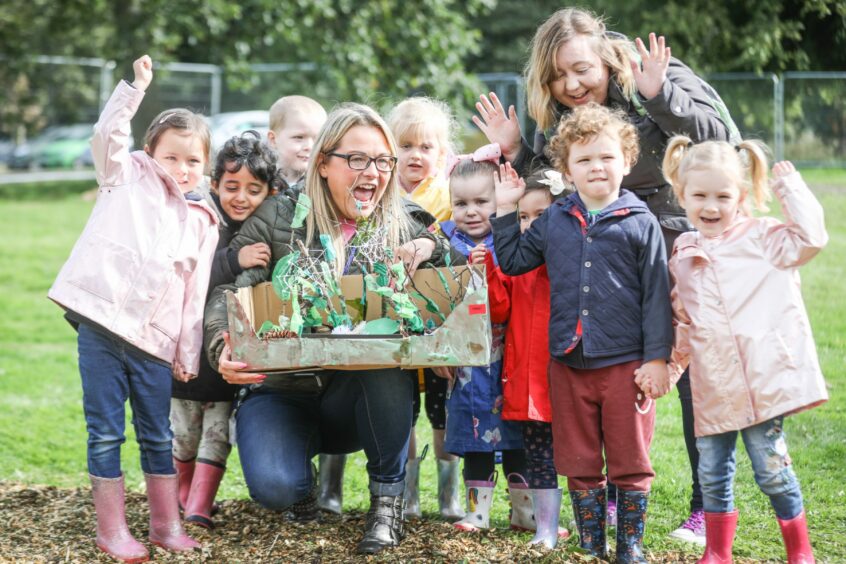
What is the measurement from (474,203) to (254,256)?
0.87m

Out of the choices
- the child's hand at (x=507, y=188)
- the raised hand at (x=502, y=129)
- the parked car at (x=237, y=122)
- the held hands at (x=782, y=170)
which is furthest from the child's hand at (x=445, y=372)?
the parked car at (x=237, y=122)

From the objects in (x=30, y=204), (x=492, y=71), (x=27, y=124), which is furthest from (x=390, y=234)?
(x=27, y=124)

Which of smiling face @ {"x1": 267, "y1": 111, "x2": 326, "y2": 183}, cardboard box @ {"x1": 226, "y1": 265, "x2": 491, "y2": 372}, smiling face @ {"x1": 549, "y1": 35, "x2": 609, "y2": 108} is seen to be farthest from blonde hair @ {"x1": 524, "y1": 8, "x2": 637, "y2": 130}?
smiling face @ {"x1": 267, "y1": 111, "x2": 326, "y2": 183}

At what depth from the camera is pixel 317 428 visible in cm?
367

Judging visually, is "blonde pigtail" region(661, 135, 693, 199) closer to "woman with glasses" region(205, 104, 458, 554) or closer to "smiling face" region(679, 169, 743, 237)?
"smiling face" region(679, 169, 743, 237)

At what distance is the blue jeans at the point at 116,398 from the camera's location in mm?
3379

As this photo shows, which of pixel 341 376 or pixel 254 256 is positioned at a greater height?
pixel 254 256

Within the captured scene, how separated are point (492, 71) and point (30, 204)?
10677 mm

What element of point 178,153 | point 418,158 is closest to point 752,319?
point 418,158

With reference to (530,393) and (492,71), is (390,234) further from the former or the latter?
(492,71)

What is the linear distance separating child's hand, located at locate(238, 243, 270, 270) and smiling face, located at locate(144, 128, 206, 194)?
32 cm

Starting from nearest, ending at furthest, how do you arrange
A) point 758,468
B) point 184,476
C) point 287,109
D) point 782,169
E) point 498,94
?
1. point 782,169
2. point 758,468
3. point 184,476
4. point 287,109
5. point 498,94

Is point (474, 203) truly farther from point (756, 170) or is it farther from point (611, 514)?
point (611, 514)

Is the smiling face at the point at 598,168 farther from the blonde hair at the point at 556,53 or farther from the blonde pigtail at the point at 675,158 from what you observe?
the blonde hair at the point at 556,53
